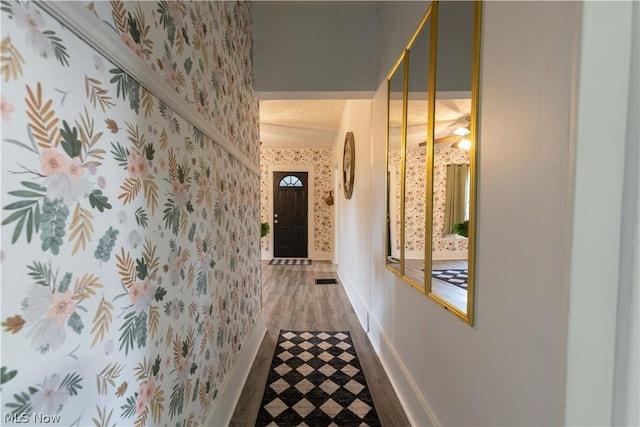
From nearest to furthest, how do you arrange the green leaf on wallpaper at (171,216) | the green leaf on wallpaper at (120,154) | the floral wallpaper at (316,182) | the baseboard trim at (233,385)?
the green leaf on wallpaper at (120,154), the green leaf on wallpaper at (171,216), the baseboard trim at (233,385), the floral wallpaper at (316,182)

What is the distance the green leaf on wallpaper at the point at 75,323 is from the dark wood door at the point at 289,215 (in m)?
5.65

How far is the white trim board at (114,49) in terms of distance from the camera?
1.54 feet

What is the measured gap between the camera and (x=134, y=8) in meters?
0.68

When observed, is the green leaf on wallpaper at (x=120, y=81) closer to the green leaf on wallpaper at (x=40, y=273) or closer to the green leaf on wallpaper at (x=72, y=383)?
the green leaf on wallpaper at (x=40, y=273)

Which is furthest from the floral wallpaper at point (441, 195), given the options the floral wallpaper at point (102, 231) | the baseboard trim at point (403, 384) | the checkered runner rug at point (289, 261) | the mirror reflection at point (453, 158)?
the checkered runner rug at point (289, 261)

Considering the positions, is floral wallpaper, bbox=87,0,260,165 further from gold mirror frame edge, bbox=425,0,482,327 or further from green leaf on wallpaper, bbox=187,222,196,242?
gold mirror frame edge, bbox=425,0,482,327

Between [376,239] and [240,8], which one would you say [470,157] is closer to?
[376,239]

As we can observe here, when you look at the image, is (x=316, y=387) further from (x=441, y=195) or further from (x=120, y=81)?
(x=120, y=81)

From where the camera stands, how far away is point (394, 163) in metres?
1.77

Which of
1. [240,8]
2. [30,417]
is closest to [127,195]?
[30,417]

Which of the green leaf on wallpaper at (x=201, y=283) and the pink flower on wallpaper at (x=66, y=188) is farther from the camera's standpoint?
the green leaf on wallpaper at (x=201, y=283)

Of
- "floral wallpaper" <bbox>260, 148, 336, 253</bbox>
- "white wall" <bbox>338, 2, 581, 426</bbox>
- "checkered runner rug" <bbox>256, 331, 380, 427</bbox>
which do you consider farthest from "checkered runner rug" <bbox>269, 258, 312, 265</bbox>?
"white wall" <bbox>338, 2, 581, 426</bbox>

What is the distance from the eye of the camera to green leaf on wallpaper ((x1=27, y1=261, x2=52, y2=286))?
42 centimetres

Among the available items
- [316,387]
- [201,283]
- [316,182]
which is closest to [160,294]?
[201,283]
